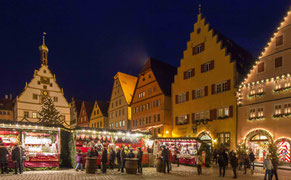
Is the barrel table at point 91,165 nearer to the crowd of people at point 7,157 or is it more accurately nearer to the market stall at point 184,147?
the crowd of people at point 7,157

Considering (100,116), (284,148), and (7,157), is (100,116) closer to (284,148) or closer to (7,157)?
(284,148)

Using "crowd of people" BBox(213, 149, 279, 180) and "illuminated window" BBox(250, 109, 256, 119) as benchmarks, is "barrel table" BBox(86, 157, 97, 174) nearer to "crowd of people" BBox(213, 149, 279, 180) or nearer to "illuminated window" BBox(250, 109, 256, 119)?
"crowd of people" BBox(213, 149, 279, 180)

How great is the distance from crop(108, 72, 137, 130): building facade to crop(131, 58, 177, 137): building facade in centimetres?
180

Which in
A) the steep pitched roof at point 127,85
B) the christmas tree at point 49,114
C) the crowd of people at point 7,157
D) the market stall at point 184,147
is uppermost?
the steep pitched roof at point 127,85

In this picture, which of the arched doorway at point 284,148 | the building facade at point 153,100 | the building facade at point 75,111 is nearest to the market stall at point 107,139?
the arched doorway at point 284,148

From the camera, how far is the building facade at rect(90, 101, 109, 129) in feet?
190

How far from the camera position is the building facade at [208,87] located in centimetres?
3069

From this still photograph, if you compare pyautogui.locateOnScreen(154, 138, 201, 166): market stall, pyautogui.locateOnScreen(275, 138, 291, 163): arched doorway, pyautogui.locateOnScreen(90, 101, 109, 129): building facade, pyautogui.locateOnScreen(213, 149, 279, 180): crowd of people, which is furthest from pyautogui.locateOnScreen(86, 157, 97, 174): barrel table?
pyautogui.locateOnScreen(90, 101, 109, 129): building facade

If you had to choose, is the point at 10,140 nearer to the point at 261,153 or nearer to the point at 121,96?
the point at 261,153

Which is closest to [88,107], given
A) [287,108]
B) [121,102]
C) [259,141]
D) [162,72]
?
[121,102]

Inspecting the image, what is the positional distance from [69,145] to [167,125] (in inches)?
758

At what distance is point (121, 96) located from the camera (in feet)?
167

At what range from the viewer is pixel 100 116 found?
5941 cm

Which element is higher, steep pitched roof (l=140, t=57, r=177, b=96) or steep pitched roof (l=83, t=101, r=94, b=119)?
steep pitched roof (l=140, t=57, r=177, b=96)
